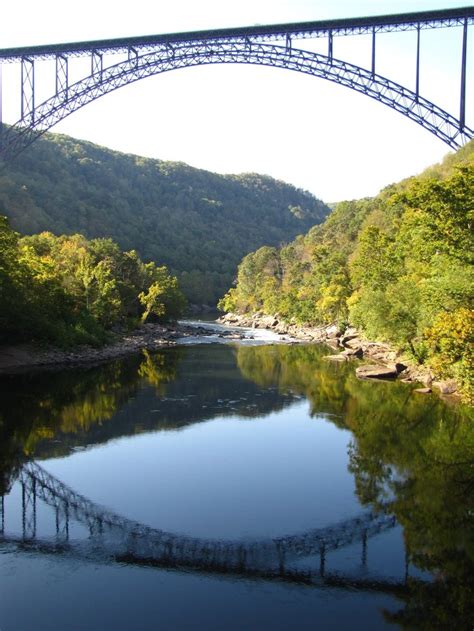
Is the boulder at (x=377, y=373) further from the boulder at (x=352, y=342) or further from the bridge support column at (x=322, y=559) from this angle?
the bridge support column at (x=322, y=559)

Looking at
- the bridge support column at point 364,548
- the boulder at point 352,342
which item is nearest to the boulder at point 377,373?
the boulder at point 352,342

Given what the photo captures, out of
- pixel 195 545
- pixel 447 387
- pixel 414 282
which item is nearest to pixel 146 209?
pixel 414 282

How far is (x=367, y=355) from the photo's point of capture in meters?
49.2

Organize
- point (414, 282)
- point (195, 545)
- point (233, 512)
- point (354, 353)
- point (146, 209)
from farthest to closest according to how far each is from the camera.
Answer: point (146, 209) < point (354, 353) < point (414, 282) < point (233, 512) < point (195, 545)

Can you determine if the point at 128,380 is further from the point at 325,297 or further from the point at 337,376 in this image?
the point at 325,297

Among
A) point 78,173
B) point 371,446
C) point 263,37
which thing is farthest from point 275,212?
point 371,446

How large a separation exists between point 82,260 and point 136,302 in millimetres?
9562

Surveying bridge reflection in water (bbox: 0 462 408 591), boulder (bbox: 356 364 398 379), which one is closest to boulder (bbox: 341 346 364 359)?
boulder (bbox: 356 364 398 379)

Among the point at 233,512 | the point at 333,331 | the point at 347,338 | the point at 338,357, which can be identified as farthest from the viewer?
the point at 333,331

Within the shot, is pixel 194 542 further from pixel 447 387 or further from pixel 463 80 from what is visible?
pixel 463 80

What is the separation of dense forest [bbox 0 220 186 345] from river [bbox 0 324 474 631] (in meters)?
10.3

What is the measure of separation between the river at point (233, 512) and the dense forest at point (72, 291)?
10290 millimetres

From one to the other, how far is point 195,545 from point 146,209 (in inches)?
5740

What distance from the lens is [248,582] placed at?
13227mm
